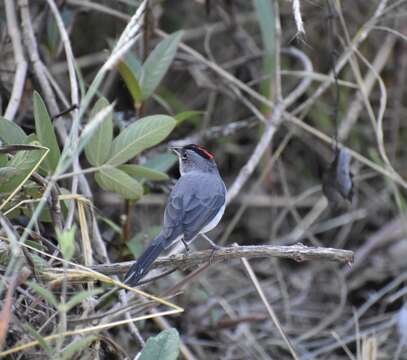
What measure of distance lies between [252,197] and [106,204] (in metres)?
1.34

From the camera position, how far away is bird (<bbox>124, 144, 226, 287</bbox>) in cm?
304

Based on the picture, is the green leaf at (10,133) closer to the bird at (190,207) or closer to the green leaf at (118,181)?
the green leaf at (118,181)

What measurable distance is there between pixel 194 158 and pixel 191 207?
25.2 inches

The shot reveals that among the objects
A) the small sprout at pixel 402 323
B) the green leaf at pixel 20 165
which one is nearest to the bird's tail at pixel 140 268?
the green leaf at pixel 20 165

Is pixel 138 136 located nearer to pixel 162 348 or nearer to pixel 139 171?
pixel 139 171

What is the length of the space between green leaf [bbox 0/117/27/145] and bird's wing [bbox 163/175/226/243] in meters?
0.81

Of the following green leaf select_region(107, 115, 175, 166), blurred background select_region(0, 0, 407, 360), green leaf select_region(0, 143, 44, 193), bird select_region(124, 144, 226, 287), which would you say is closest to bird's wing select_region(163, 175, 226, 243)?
bird select_region(124, 144, 226, 287)

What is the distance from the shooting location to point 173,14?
5738mm

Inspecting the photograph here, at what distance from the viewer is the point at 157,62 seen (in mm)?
3893

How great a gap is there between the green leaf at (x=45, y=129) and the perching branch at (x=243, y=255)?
0.55 metres

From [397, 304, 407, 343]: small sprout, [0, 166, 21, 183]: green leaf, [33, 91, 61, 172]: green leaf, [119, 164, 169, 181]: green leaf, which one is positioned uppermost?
[33, 91, 61, 172]: green leaf

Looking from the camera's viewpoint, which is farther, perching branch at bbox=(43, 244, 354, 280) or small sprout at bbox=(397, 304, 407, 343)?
small sprout at bbox=(397, 304, 407, 343)

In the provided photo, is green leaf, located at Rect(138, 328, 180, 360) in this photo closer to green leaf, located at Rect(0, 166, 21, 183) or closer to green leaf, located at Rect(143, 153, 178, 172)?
green leaf, located at Rect(0, 166, 21, 183)

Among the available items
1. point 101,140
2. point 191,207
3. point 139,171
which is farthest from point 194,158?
point 101,140
